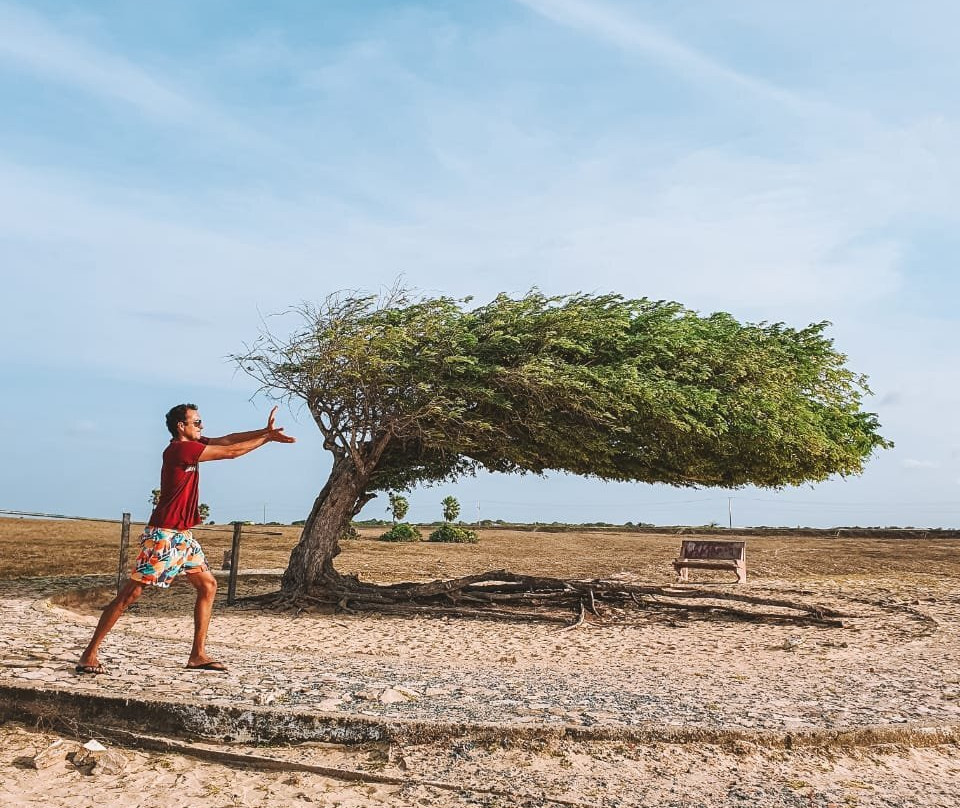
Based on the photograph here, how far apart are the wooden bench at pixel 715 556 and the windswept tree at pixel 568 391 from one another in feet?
17.9

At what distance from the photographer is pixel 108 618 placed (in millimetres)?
7316

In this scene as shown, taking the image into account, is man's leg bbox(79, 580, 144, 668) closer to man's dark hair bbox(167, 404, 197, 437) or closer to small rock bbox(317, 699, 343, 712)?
man's dark hair bbox(167, 404, 197, 437)

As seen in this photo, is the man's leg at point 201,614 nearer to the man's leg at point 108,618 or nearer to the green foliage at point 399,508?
the man's leg at point 108,618

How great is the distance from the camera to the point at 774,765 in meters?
5.61

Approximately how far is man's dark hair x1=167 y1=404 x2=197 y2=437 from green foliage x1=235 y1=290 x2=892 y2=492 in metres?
6.32

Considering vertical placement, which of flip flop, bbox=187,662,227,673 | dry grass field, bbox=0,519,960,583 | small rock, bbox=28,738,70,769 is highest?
dry grass field, bbox=0,519,960,583

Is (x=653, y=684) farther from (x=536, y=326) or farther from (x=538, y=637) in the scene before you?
(x=536, y=326)

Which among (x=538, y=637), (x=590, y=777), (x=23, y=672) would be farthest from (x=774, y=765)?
(x=538, y=637)

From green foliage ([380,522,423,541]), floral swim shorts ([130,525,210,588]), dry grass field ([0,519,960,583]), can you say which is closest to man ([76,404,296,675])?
floral swim shorts ([130,525,210,588])

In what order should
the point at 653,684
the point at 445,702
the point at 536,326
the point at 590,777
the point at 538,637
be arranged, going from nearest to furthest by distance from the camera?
the point at 590,777 < the point at 445,702 < the point at 653,684 < the point at 538,637 < the point at 536,326

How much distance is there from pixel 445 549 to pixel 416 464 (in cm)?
1719

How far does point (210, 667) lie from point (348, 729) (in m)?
2.21

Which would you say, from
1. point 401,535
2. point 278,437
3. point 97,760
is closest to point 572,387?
point 278,437

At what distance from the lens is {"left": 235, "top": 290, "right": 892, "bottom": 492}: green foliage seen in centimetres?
1413
